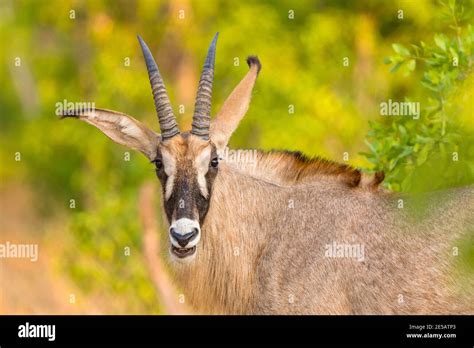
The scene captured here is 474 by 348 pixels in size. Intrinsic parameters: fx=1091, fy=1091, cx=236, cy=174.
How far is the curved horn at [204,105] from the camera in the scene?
1077 cm

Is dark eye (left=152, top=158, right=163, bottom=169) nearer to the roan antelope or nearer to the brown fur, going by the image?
the roan antelope

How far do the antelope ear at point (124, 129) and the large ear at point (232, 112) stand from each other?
0.64m

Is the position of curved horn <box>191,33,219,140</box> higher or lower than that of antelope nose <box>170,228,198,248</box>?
higher

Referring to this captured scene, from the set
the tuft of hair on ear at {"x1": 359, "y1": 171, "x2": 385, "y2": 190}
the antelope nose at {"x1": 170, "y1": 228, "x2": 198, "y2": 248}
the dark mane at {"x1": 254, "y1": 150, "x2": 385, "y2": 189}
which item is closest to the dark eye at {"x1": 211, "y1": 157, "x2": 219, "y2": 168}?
the dark mane at {"x1": 254, "y1": 150, "x2": 385, "y2": 189}

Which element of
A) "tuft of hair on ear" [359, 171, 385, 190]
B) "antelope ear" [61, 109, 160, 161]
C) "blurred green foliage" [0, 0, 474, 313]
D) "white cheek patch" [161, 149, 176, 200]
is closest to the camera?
"white cheek patch" [161, 149, 176, 200]

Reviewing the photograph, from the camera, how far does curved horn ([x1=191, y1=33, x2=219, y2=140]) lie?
35.3 feet

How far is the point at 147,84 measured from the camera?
26.0m

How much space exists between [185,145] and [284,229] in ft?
4.20

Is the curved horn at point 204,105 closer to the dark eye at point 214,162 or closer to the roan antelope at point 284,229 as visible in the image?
the roan antelope at point 284,229

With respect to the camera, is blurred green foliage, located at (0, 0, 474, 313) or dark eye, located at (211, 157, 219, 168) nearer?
dark eye, located at (211, 157, 219, 168)

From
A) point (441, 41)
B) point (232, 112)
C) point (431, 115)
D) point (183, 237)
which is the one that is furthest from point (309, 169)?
point (441, 41)

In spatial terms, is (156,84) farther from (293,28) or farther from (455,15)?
(293,28)

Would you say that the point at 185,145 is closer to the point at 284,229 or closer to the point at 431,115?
the point at 284,229
